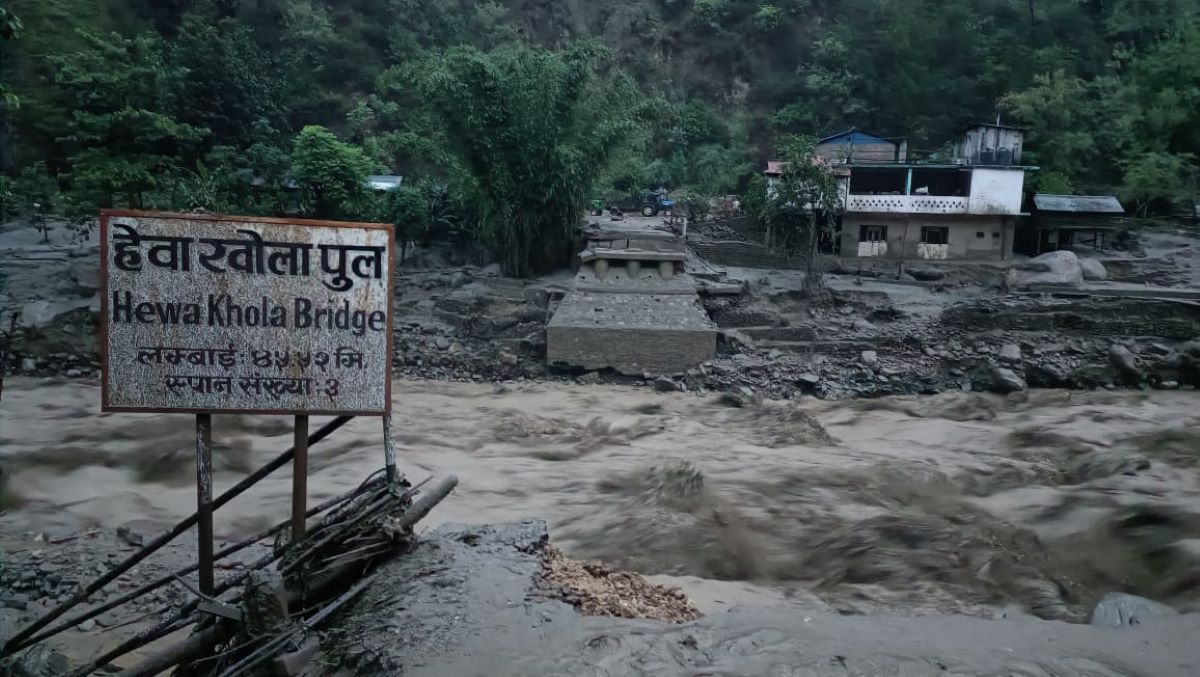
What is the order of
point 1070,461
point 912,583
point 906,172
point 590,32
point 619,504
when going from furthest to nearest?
point 590,32 → point 906,172 → point 1070,461 → point 619,504 → point 912,583

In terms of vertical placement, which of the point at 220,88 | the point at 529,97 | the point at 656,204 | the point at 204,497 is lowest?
the point at 204,497

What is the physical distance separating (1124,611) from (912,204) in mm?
Result: 23115

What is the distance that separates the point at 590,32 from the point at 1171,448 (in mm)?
37565

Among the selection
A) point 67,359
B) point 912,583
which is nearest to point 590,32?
point 67,359

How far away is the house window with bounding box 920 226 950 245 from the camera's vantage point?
27.4 metres

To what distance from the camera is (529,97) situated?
74.3ft

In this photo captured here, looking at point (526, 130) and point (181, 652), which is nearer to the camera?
point (181, 652)

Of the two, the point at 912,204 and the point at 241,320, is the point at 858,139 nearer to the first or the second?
the point at 912,204

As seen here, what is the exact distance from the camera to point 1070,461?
37.2 feet

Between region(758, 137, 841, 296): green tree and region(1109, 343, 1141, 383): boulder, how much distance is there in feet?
23.0

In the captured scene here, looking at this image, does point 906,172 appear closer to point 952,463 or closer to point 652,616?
point 952,463

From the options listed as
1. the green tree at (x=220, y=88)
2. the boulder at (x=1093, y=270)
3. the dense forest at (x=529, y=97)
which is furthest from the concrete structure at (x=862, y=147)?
the green tree at (x=220, y=88)

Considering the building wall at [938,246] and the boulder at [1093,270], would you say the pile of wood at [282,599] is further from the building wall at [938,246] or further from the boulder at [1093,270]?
the boulder at [1093,270]

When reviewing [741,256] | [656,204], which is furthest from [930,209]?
[656,204]
